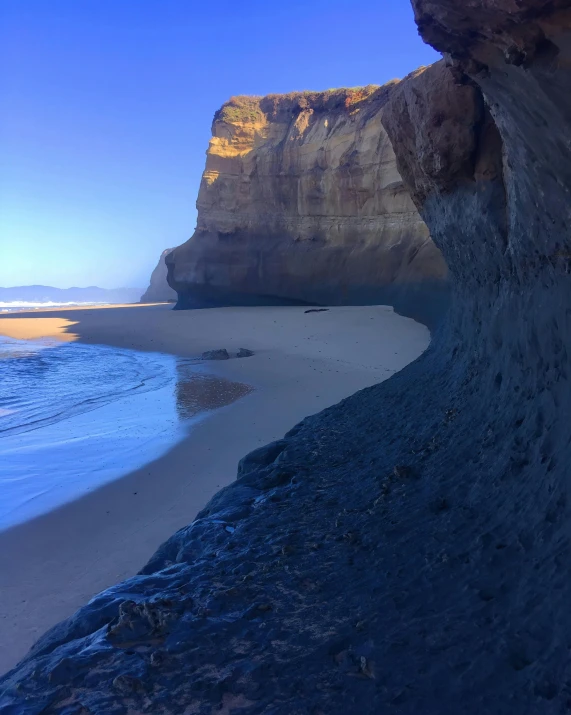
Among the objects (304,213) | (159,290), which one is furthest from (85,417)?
(159,290)

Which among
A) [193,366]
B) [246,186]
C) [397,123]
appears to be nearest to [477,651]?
[397,123]

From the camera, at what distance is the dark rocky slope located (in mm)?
1491

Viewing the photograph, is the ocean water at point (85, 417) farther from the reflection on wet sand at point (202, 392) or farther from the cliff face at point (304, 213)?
the cliff face at point (304, 213)

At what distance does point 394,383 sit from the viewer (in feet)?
16.1

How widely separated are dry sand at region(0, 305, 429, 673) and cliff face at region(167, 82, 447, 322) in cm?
398

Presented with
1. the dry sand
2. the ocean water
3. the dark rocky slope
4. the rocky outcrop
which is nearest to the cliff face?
the dry sand

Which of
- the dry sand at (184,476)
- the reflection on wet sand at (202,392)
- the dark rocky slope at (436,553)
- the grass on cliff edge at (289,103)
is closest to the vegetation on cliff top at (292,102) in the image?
the grass on cliff edge at (289,103)

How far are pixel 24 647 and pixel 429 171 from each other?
349cm

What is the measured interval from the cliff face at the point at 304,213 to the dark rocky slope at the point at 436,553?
12.6 metres

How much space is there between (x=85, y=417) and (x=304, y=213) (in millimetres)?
17601

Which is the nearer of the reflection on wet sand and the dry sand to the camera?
the dry sand

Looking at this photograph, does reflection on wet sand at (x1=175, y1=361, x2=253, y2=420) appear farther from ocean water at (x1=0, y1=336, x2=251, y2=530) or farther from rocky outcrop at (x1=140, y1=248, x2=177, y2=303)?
rocky outcrop at (x1=140, y1=248, x2=177, y2=303)

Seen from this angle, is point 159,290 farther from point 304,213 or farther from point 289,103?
point 304,213

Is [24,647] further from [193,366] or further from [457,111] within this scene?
[193,366]
